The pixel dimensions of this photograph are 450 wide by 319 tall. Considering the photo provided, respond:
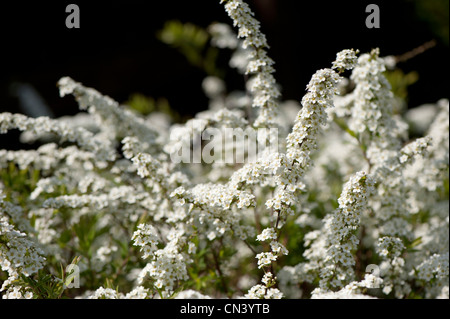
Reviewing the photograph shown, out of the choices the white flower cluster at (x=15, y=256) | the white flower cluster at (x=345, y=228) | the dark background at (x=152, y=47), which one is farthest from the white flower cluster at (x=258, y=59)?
the dark background at (x=152, y=47)

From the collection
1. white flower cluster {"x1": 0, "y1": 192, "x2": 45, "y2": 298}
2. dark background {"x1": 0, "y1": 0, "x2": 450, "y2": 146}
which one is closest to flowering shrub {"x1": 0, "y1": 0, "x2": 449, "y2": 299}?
white flower cluster {"x1": 0, "y1": 192, "x2": 45, "y2": 298}

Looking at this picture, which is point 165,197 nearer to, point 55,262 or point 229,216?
point 229,216

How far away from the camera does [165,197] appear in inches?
117

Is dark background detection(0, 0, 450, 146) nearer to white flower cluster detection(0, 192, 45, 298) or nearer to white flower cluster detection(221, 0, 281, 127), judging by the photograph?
white flower cluster detection(221, 0, 281, 127)

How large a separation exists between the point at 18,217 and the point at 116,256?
0.98 meters

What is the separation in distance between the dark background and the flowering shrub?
159 inches

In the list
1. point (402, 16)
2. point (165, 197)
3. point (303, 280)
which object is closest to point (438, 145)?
point (303, 280)

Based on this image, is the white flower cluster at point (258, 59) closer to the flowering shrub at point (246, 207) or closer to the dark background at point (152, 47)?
the flowering shrub at point (246, 207)

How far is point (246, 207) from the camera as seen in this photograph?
2.51 meters

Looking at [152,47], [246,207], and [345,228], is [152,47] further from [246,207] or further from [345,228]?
[345,228]

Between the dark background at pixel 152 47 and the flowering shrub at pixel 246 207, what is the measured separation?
4.04 meters

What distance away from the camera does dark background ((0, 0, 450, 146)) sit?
7.44 m

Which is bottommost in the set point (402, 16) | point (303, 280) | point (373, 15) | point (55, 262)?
point (303, 280)

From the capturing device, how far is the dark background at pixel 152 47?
24.4 feet
